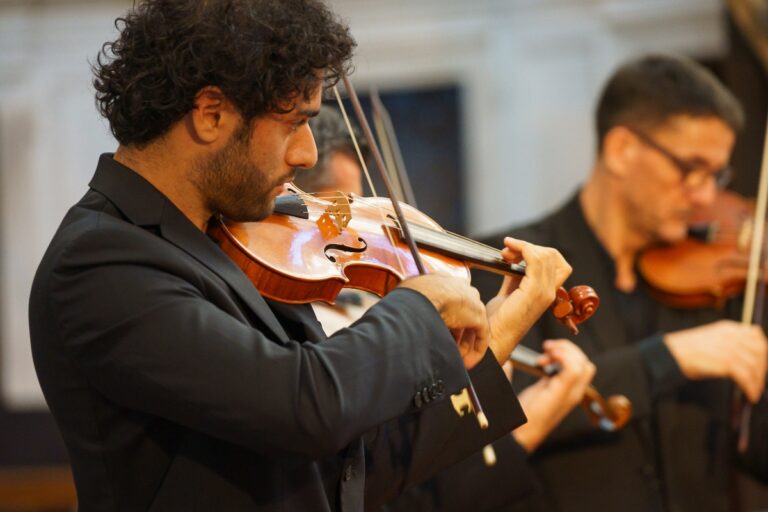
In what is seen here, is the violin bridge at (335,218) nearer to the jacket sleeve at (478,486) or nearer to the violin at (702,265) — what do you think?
the jacket sleeve at (478,486)

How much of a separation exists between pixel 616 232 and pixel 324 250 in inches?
55.6

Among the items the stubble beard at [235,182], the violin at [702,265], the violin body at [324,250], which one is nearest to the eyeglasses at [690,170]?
the violin at [702,265]

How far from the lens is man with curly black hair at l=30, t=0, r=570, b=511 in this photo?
1.27 meters

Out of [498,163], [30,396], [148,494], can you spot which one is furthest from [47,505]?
[148,494]

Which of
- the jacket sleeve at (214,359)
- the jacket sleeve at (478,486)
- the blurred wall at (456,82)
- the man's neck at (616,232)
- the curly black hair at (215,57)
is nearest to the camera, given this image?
the jacket sleeve at (214,359)

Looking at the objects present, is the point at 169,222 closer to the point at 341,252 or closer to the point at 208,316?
the point at 208,316

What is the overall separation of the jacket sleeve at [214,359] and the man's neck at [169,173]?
0.44 ft

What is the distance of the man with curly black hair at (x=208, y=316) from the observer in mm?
1267

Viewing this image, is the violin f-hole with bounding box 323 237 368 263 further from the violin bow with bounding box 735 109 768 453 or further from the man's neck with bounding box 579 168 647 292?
the violin bow with bounding box 735 109 768 453

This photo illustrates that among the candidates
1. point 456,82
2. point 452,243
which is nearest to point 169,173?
point 452,243

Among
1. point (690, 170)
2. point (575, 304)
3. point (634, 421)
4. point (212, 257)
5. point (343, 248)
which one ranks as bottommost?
point (634, 421)

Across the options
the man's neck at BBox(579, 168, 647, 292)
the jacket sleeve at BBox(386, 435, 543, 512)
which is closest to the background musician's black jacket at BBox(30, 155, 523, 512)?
the jacket sleeve at BBox(386, 435, 543, 512)

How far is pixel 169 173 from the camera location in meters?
1.46

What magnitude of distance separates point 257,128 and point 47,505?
348 centimetres
